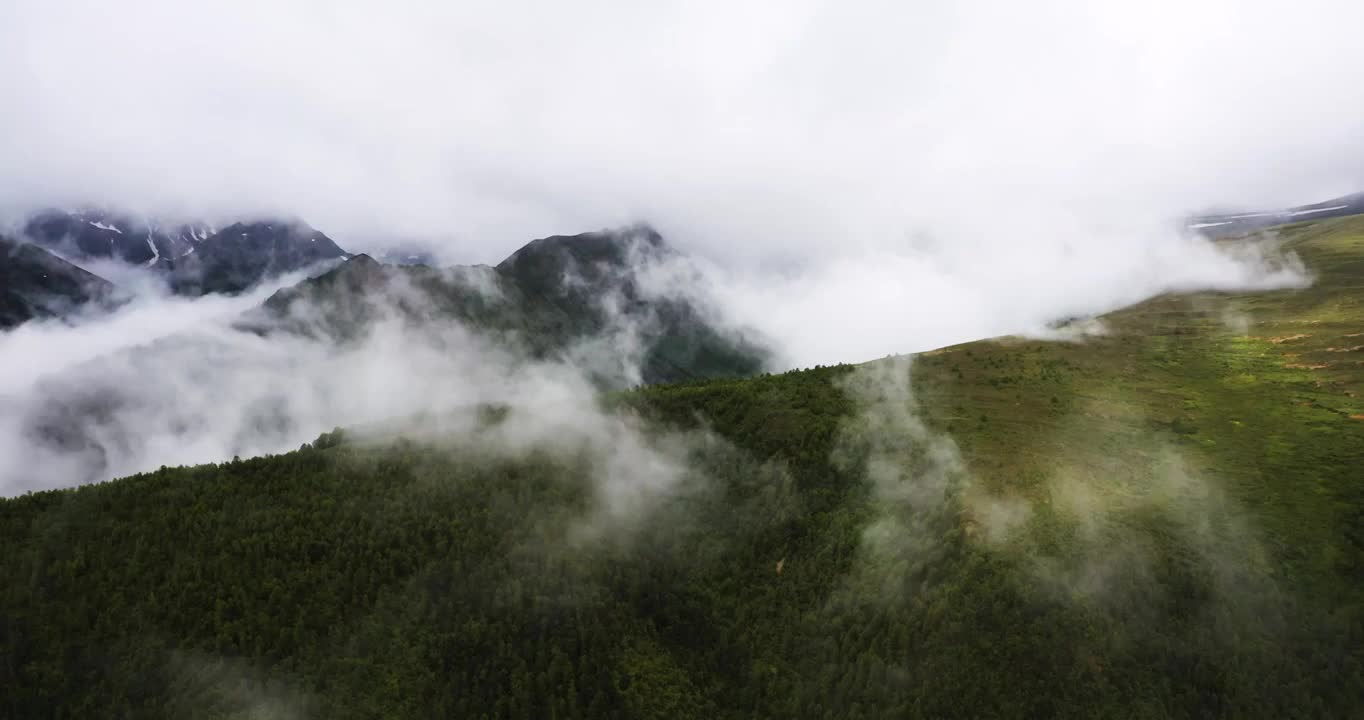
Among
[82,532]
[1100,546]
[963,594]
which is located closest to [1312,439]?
[1100,546]

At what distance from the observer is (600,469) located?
111 m

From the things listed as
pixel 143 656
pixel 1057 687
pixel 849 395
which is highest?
pixel 849 395

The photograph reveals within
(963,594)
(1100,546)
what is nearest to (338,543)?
(963,594)

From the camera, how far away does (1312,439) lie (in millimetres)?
75688

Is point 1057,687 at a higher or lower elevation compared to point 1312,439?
lower

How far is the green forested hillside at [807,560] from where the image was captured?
2373 inches

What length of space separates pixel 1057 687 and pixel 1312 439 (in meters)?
49.2

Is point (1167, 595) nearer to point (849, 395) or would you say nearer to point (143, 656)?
point (849, 395)

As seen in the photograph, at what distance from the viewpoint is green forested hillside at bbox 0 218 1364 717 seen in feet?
198

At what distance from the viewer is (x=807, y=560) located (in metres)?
84.9

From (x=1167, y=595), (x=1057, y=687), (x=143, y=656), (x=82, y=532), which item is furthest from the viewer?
(x=82, y=532)

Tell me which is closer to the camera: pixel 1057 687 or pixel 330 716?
pixel 1057 687

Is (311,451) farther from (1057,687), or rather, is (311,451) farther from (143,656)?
(1057,687)

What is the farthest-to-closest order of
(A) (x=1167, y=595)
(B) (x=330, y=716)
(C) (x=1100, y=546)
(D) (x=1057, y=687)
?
1. (B) (x=330, y=716)
2. (C) (x=1100, y=546)
3. (A) (x=1167, y=595)
4. (D) (x=1057, y=687)
